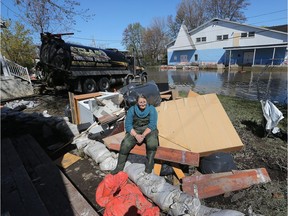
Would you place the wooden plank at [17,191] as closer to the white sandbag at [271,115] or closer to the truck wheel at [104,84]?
the white sandbag at [271,115]

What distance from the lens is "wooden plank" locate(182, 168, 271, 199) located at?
2.67 m

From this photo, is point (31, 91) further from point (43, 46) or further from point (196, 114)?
point (196, 114)

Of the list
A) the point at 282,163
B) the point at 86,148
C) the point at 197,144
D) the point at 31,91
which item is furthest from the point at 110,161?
the point at 31,91

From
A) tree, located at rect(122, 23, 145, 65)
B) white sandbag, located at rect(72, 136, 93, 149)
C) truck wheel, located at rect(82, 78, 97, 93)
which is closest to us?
white sandbag, located at rect(72, 136, 93, 149)

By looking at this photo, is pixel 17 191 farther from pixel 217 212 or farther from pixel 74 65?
pixel 74 65

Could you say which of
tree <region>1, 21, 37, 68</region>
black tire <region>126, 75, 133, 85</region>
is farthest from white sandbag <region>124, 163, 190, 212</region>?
tree <region>1, 21, 37, 68</region>

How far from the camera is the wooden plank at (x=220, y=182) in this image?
267 cm

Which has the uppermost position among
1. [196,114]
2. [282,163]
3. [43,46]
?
[43,46]

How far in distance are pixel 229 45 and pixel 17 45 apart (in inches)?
1032

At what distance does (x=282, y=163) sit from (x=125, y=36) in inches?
Result: 2101

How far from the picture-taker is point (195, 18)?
40.9 metres

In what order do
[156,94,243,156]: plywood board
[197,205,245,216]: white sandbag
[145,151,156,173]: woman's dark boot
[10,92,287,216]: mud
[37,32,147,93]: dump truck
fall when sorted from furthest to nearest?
1. [37,32,147,93]: dump truck
2. [156,94,243,156]: plywood board
3. [145,151,156,173]: woman's dark boot
4. [10,92,287,216]: mud
5. [197,205,245,216]: white sandbag

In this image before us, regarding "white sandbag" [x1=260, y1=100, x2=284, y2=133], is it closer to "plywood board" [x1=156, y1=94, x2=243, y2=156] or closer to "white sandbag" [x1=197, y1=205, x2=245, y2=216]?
"plywood board" [x1=156, y1=94, x2=243, y2=156]

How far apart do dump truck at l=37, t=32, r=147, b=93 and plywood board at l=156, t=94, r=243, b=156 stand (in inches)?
237
